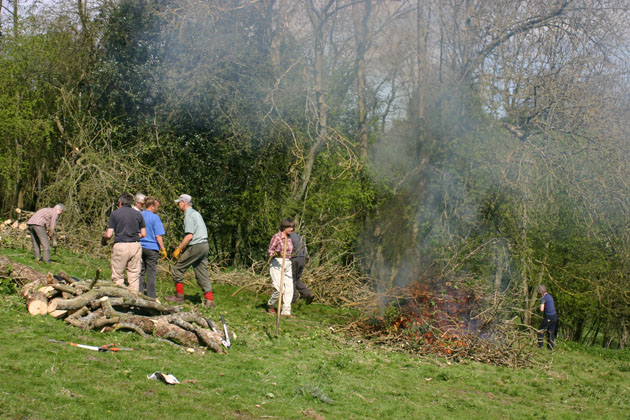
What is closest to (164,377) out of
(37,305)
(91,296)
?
(91,296)

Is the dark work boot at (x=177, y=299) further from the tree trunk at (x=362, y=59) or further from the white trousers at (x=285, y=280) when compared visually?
the tree trunk at (x=362, y=59)

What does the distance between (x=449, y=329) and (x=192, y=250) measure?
421 cm

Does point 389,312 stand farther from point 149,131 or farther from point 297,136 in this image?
point 149,131

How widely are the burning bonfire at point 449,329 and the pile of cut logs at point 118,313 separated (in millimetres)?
3117

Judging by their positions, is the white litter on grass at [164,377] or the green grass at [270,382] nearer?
the green grass at [270,382]

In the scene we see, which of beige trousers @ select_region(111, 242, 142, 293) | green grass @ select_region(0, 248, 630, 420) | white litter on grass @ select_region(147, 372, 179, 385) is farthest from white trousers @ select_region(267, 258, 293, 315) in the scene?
white litter on grass @ select_region(147, 372, 179, 385)

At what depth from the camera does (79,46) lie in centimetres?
1953

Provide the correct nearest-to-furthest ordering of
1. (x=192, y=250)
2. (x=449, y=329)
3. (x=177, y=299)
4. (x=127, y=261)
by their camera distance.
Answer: (x=127, y=261) → (x=449, y=329) → (x=192, y=250) → (x=177, y=299)

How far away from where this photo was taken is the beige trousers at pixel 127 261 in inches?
372

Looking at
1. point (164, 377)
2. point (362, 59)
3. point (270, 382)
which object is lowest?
point (270, 382)

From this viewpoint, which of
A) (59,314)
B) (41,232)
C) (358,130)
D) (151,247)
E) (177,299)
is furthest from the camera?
(358,130)

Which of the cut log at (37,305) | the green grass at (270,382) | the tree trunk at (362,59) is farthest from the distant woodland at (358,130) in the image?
the cut log at (37,305)

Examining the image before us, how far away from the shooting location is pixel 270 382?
6.84m

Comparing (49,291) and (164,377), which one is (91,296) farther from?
(164,377)
